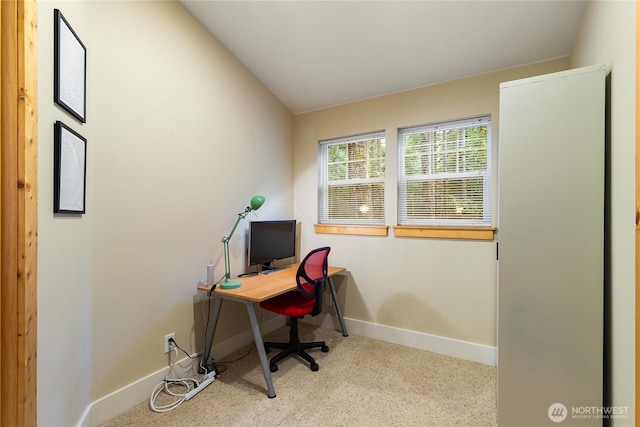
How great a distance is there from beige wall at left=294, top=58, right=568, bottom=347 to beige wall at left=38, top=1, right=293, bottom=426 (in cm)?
98

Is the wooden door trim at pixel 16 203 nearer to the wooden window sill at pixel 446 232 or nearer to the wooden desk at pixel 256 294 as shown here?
the wooden desk at pixel 256 294

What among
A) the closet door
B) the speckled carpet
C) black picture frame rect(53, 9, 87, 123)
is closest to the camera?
black picture frame rect(53, 9, 87, 123)

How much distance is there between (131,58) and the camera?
1.85m

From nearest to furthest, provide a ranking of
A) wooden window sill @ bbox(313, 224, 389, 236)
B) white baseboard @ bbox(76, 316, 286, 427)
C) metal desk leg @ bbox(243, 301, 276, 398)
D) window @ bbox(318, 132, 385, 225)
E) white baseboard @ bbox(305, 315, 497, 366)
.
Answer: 1. white baseboard @ bbox(76, 316, 286, 427)
2. metal desk leg @ bbox(243, 301, 276, 398)
3. white baseboard @ bbox(305, 315, 497, 366)
4. wooden window sill @ bbox(313, 224, 389, 236)
5. window @ bbox(318, 132, 385, 225)

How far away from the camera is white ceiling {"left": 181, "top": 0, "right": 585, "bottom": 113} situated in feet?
6.15

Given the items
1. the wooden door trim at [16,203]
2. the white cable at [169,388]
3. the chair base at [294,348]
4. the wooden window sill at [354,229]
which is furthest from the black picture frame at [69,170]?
the wooden window sill at [354,229]

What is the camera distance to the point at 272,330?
3.12 metres

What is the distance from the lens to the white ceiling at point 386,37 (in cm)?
188

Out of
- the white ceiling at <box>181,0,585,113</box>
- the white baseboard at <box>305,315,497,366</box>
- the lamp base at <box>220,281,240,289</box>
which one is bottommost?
the white baseboard at <box>305,315,497,366</box>

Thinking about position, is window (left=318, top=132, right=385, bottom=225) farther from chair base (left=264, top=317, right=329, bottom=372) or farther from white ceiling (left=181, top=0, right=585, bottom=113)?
chair base (left=264, top=317, right=329, bottom=372)

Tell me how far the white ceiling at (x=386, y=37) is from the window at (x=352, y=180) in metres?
0.58

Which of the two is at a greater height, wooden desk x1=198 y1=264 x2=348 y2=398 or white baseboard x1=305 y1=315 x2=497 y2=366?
wooden desk x1=198 y1=264 x2=348 y2=398

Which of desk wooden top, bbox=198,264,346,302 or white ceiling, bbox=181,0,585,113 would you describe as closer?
white ceiling, bbox=181,0,585,113

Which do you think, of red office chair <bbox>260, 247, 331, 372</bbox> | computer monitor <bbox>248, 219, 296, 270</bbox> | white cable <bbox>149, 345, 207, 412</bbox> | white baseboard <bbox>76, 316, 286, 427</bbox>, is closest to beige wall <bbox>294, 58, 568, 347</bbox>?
computer monitor <bbox>248, 219, 296, 270</bbox>
